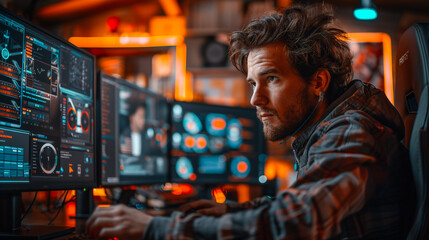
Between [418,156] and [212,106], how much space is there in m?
1.62

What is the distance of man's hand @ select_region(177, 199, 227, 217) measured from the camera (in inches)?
47.2

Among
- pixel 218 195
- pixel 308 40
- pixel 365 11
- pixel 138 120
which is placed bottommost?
pixel 218 195

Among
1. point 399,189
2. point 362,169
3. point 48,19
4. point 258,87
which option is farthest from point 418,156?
point 48,19

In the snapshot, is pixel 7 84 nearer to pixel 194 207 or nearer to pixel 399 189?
pixel 194 207

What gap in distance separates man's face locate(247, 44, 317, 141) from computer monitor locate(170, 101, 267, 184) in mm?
1132

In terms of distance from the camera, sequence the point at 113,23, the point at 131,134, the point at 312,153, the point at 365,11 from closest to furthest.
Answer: the point at 312,153 → the point at 131,134 → the point at 365,11 → the point at 113,23

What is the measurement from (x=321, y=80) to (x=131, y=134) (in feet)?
3.12

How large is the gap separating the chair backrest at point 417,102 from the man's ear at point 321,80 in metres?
0.22

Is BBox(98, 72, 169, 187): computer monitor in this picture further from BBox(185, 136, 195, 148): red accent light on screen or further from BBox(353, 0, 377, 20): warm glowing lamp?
BBox(353, 0, 377, 20): warm glowing lamp

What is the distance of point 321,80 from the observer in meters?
1.47

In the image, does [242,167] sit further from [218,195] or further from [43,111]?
[43,111]

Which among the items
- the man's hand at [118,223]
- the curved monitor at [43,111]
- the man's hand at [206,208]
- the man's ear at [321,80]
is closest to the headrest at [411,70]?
the man's ear at [321,80]

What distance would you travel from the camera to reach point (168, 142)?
8.30 feet

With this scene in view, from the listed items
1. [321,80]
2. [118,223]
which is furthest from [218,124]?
[118,223]
